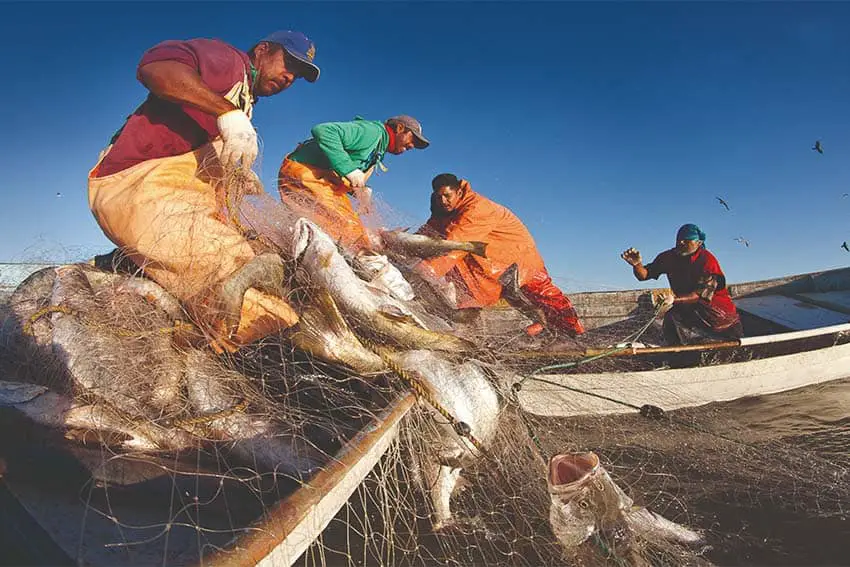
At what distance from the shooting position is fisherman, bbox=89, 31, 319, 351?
9.00 ft

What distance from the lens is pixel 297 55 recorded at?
3479mm

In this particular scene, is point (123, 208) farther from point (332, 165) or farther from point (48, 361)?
point (332, 165)

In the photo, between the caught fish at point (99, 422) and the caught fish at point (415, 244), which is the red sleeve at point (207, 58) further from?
the caught fish at point (415, 244)

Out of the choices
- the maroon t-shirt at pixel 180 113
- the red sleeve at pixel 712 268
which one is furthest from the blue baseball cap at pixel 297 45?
the red sleeve at pixel 712 268

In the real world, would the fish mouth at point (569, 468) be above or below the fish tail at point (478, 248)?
below

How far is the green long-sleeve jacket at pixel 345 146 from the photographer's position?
5047 mm

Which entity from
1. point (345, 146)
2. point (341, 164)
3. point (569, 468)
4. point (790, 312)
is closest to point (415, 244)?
point (341, 164)

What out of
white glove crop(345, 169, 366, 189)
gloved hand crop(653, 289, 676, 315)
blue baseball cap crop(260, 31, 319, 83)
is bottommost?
gloved hand crop(653, 289, 676, 315)

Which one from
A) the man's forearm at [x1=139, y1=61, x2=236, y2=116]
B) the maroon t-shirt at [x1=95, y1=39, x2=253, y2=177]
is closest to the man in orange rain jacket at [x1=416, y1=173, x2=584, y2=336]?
the maroon t-shirt at [x1=95, y1=39, x2=253, y2=177]

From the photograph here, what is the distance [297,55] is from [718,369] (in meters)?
5.39

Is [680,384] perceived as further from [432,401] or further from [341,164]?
[341,164]

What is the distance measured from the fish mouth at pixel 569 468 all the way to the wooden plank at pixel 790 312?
7.27 meters

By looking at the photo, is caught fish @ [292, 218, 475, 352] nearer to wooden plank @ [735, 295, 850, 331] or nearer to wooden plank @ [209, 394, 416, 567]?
wooden plank @ [209, 394, 416, 567]

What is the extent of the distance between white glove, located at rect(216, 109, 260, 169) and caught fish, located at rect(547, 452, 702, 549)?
250 centimetres
